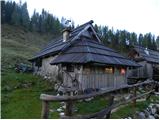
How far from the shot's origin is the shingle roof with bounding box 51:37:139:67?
606 inches

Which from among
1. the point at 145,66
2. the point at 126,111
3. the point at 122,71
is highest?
the point at 145,66

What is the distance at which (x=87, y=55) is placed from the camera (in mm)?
15664

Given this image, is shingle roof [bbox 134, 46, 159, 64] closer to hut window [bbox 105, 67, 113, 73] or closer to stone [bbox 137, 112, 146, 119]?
hut window [bbox 105, 67, 113, 73]

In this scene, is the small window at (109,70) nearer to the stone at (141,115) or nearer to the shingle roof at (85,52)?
the shingle roof at (85,52)

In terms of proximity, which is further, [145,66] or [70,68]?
[145,66]

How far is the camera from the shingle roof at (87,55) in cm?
1540

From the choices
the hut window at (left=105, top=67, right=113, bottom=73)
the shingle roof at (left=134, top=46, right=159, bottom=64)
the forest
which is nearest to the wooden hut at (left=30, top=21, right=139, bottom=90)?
→ the hut window at (left=105, top=67, right=113, bottom=73)

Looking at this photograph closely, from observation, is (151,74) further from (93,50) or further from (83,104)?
(83,104)

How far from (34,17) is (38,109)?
9213 cm

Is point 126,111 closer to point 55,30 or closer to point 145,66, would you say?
point 145,66

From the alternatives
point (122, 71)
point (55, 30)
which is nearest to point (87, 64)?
point (122, 71)

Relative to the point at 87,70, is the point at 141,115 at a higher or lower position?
lower

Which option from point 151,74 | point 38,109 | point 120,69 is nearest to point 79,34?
point 120,69

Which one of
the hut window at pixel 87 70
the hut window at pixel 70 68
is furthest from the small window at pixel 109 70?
the hut window at pixel 70 68
